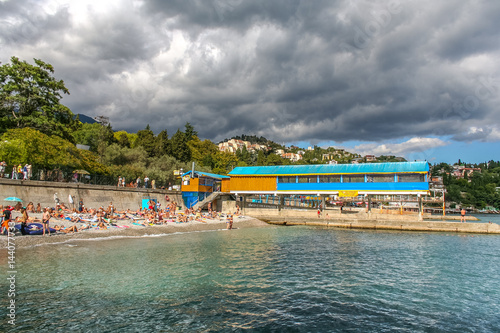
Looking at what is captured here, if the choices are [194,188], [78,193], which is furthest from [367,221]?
[78,193]

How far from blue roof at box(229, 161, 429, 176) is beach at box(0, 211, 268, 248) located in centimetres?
1158

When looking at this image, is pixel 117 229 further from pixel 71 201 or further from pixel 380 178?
pixel 380 178

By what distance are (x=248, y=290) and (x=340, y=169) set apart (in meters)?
36.0

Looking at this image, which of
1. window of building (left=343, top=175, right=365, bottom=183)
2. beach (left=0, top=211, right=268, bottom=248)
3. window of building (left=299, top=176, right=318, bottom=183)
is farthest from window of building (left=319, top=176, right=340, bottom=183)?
beach (left=0, top=211, right=268, bottom=248)

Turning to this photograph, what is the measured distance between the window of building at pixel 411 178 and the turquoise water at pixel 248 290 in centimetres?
2087

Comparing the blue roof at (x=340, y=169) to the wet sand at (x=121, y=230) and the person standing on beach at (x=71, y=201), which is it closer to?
the wet sand at (x=121, y=230)

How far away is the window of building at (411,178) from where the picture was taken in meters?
40.6

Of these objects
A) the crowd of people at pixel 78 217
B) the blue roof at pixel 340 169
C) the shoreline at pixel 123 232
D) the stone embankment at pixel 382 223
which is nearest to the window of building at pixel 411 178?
the blue roof at pixel 340 169

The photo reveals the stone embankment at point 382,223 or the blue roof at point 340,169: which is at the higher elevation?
the blue roof at point 340,169

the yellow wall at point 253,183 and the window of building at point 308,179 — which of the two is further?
the yellow wall at point 253,183

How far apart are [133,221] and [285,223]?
22.7 meters

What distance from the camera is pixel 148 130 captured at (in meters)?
75.8

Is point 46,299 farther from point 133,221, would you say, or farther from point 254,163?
point 254,163

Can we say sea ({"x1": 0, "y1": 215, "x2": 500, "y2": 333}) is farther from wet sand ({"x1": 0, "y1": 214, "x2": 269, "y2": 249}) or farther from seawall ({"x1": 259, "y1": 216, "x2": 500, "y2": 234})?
seawall ({"x1": 259, "y1": 216, "x2": 500, "y2": 234})
